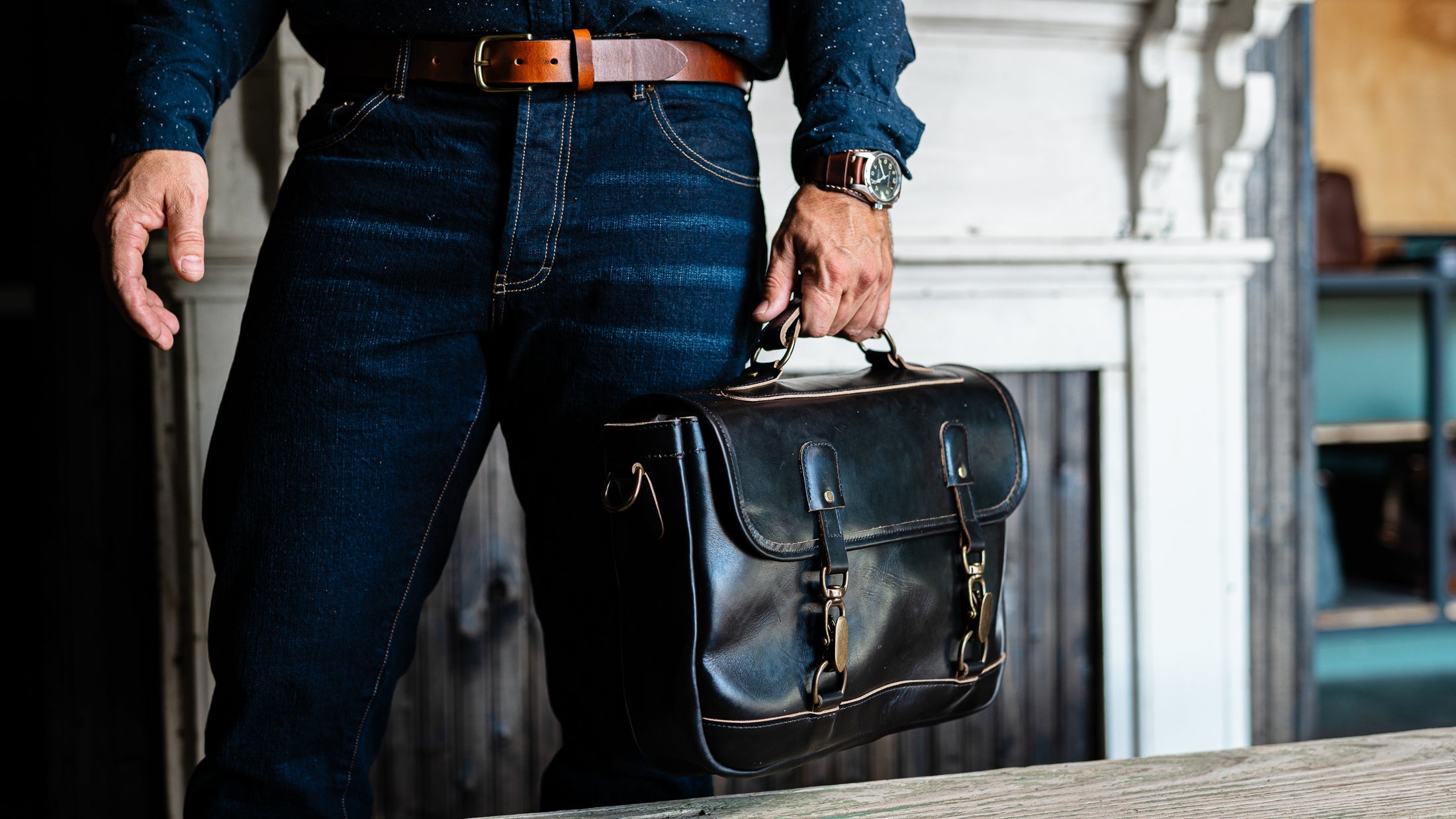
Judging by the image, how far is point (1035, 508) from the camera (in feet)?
4.99

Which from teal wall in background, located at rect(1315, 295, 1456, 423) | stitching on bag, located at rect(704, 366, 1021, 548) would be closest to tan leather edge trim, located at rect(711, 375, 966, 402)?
stitching on bag, located at rect(704, 366, 1021, 548)

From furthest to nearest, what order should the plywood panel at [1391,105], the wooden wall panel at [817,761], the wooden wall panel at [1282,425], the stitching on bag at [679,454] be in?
1. the plywood panel at [1391,105]
2. the wooden wall panel at [1282,425]
3. the wooden wall panel at [817,761]
4. the stitching on bag at [679,454]

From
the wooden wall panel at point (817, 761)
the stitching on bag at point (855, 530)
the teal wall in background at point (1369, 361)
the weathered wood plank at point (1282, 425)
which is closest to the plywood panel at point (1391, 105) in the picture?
the teal wall in background at point (1369, 361)

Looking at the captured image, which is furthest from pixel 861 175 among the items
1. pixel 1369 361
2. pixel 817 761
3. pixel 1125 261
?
pixel 1369 361

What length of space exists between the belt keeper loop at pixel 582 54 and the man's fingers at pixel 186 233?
29cm

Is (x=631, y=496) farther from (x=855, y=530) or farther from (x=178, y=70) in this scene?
(x=178, y=70)

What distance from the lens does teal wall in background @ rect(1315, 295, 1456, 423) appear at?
8.70 feet

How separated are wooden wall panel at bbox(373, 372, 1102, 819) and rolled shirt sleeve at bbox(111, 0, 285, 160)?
0.66 metres

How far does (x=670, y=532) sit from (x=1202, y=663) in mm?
1167

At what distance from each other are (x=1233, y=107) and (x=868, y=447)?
1.00 metres

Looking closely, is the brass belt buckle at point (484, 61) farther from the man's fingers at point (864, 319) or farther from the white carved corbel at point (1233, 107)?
the white carved corbel at point (1233, 107)

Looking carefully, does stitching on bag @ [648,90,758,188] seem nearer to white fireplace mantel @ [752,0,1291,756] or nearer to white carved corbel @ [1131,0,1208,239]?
white fireplace mantel @ [752,0,1291,756]

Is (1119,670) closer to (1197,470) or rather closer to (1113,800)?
(1197,470)

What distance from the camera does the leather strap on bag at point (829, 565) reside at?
72 centimetres
